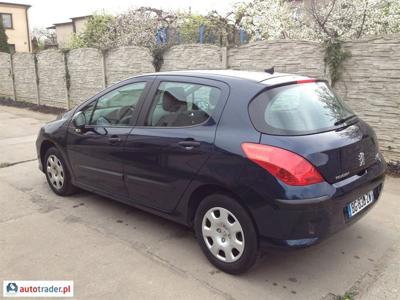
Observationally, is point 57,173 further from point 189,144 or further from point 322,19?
point 322,19

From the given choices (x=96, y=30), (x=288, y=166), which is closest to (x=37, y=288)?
(x=288, y=166)

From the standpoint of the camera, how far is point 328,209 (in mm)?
2768

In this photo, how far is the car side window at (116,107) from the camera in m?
3.93

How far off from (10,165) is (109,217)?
3.17 m

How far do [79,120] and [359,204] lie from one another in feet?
10.0

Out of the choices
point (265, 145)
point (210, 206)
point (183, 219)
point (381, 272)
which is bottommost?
point (381, 272)

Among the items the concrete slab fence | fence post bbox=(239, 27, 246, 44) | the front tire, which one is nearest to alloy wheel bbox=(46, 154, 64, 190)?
the front tire

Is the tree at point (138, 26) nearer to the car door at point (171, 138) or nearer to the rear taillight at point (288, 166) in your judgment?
the car door at point (171, 138)

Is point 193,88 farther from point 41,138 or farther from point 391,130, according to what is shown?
point 391,130

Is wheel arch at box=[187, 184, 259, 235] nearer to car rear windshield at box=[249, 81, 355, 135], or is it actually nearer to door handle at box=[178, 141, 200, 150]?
door handle at box=[178, 141, 200, 150]

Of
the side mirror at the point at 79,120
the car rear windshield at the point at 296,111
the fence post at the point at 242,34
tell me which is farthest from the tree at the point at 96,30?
the car rear windshield at the point at 296,111

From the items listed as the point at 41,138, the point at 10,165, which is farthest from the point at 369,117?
the point at 10,165

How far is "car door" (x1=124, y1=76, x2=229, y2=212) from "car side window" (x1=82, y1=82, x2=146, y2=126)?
21 centimetres

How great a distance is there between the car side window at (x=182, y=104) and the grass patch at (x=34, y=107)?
33.0 feet
